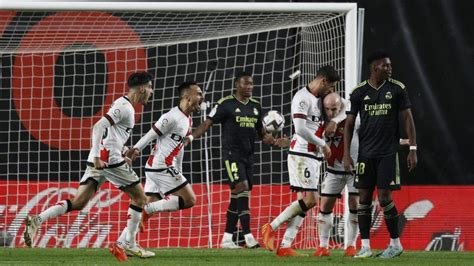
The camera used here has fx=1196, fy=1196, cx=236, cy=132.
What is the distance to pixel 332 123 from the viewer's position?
1247 cm

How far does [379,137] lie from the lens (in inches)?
467

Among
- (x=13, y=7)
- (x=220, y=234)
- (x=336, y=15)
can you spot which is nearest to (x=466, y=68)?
(x=336, y=15)

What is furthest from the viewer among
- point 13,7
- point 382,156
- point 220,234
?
point 220,234

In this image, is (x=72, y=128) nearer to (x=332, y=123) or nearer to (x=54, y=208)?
(x=54, y=208)

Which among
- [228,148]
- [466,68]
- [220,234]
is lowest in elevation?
[220,234]

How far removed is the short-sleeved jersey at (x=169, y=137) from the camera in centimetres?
1311

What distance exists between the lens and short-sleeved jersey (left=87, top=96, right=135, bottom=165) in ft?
39.1

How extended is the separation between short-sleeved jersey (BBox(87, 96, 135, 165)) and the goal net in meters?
2.97

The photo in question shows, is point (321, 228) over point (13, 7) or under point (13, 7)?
under

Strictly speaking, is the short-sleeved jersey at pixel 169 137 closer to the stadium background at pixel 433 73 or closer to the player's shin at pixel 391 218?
the player's shin at pixel 391 218

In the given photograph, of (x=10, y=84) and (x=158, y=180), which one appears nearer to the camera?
(x=158, y=180)

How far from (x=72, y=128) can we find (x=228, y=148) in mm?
2384

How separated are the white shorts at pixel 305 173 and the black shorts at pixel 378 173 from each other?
2.12 ft

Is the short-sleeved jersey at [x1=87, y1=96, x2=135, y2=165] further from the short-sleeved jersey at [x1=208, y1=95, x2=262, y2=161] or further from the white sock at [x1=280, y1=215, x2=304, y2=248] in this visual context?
the short-sleeved jersey at [x1=208, y1=95, x2=262, y2=161]
